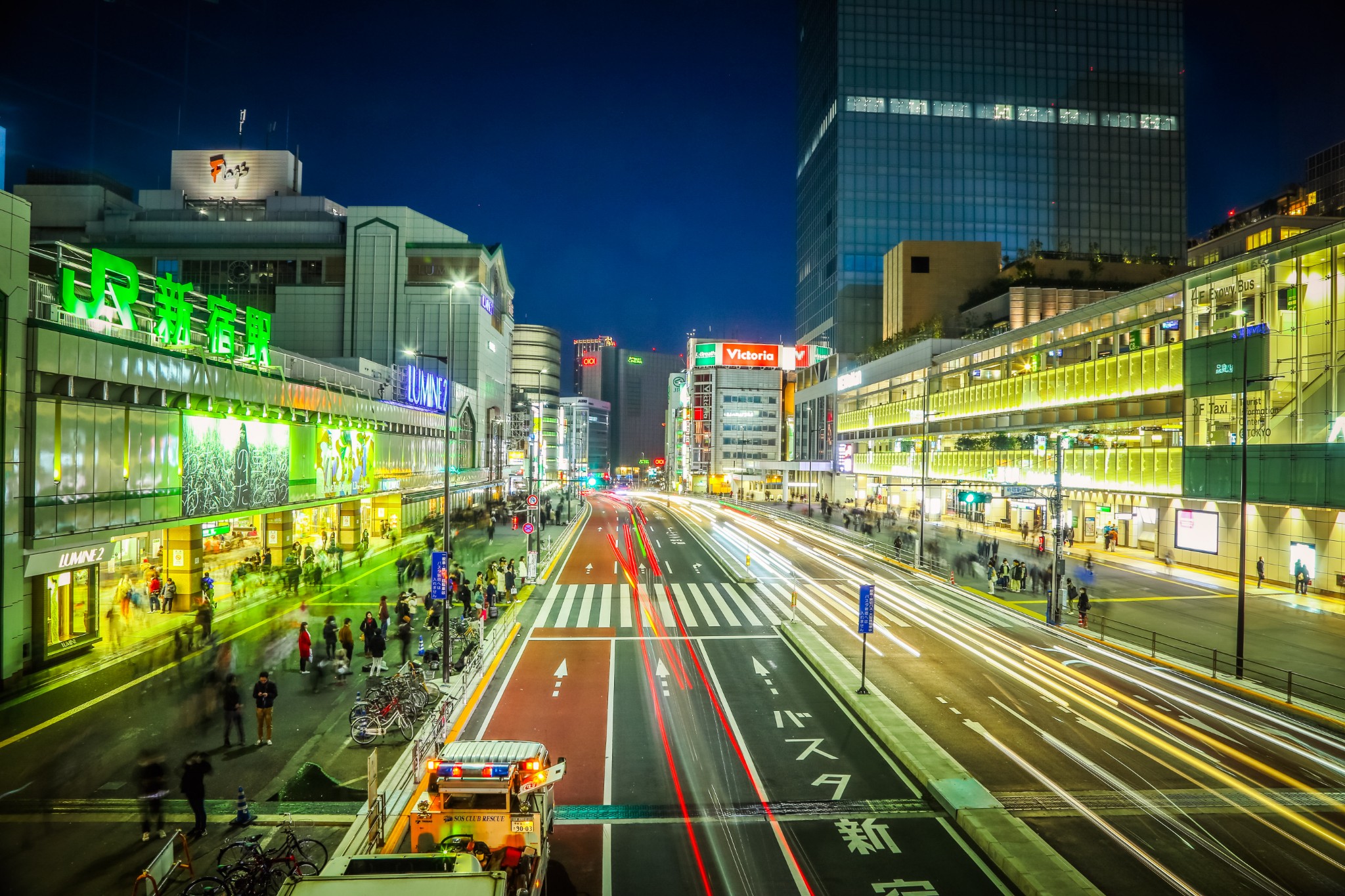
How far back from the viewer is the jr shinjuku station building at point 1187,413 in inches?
1254

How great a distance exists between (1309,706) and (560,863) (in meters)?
20.0

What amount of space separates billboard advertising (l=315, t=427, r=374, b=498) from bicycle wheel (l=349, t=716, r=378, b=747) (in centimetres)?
2390

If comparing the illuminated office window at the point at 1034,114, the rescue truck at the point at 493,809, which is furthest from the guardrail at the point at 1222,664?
the illuminated office window at the point at 1034,114

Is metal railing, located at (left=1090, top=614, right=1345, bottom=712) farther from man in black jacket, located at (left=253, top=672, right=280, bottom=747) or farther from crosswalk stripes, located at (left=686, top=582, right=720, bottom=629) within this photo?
man in black jacket, located at (left=253, top=672, right=280, bottom=747)

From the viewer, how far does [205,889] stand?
9.01 metres

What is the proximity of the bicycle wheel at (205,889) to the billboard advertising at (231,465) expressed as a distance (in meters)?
19.3

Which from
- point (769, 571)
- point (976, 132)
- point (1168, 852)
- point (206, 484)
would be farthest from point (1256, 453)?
point (976, 132)

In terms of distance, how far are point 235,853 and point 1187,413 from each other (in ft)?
153

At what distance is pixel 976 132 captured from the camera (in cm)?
11606

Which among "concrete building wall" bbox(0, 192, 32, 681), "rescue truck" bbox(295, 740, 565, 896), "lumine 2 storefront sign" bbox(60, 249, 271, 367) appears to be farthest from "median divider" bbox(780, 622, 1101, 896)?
"lumine 2 storefront sign" bbox(60, 249, 271, 367)

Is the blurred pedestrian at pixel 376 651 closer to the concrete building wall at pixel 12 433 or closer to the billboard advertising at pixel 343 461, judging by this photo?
the concrete building wall at pixel 12 433

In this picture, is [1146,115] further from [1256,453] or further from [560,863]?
[560,863]

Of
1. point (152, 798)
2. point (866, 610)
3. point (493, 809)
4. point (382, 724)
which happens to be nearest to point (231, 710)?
point (382, 724)

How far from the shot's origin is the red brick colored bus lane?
432 inches
